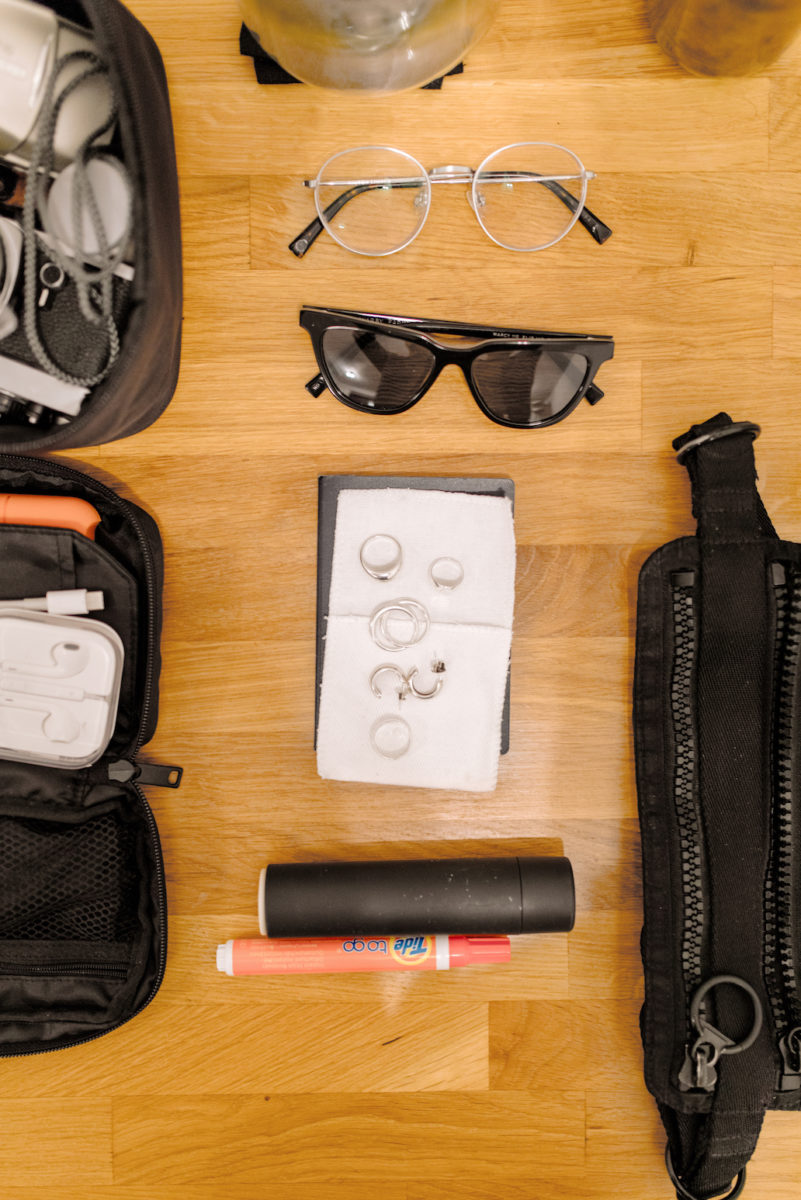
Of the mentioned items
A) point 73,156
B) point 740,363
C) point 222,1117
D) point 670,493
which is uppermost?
point 73,156

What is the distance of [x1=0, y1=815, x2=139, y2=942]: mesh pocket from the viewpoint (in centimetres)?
73

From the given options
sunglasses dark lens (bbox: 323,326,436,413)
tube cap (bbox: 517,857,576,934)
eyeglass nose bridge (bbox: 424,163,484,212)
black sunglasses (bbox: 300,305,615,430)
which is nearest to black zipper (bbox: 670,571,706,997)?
tube cap (bbox: 517,857,576,934)

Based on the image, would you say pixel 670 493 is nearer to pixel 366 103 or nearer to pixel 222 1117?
pixel 366 103

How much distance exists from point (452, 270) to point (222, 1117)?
0.88 meters

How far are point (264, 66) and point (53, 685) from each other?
2.01 feet

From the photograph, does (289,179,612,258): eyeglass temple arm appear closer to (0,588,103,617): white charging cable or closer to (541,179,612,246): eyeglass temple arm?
(541,179,612,246): eyeglass temple arm

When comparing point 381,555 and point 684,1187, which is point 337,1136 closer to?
point 684,1187

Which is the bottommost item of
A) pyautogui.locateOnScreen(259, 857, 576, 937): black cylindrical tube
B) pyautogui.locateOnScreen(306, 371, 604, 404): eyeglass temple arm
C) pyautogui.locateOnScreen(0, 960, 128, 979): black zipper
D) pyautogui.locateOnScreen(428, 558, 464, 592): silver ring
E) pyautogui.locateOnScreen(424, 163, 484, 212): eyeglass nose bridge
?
pyautogui.locateOnScreen(0, 960, 128, 979): black zipper

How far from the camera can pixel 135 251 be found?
1.95 feet

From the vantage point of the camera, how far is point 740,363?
761 mm

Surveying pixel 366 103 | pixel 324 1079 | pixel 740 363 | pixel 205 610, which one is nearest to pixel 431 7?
pixel 366 103

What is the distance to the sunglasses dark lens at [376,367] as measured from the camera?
2.41 feet

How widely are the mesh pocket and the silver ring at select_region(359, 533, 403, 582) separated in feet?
1.16

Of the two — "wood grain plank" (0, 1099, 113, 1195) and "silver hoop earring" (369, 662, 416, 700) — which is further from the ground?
"silver hoop earring" (369, 662, 416, 700)
